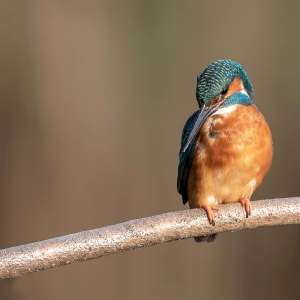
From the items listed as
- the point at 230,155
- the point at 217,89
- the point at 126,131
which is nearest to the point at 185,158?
the point at 230,155

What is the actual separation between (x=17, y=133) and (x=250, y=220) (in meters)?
1.48

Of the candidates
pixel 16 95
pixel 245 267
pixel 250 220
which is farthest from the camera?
pixel 245 267

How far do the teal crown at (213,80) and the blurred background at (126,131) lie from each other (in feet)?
3.88

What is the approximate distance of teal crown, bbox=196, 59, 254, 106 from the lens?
1.48 metres

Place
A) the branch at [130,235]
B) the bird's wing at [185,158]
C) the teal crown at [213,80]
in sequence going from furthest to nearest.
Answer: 1. the bird's wing at [185,158]
2. the teal crown at [213,80]
3. the branch at [130,235]

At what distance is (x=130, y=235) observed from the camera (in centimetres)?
124

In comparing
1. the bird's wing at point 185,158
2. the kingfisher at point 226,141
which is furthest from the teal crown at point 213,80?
the bird's wing at point 185,158

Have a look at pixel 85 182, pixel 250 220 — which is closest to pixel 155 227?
pixel 250 220

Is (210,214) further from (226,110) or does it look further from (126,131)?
(126,131)

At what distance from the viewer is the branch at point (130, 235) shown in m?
1.18

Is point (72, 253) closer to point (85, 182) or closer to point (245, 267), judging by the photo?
point (85, 182)

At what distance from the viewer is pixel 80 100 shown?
2.63 metres

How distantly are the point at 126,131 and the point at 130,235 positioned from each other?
1.49 meters

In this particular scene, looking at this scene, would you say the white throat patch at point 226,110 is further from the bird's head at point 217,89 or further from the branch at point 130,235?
the branch at point 130,235
